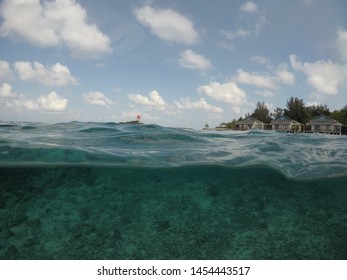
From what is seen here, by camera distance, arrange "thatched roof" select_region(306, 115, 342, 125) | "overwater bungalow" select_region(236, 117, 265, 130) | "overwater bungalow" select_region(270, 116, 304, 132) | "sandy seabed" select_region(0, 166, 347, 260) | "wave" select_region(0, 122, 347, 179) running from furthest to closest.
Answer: "overwater bungalow" select_region(236, 117, 265, 130) < "overwater bungalow" select_region(270, 116, 304, 132) < "thatched roof" select_region(306, 115, 342, 125) < "wave" select_region(0, 122, 347, 179) < "sandy seabed" select_region(0, 166, 347, 260)

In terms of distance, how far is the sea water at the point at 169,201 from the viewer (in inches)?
158

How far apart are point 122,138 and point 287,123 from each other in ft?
224

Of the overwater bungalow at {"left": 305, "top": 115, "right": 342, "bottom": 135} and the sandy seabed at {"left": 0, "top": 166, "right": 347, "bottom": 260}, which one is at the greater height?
the overwater bungalow at {"left": 305, "top": 115, "right": 342, "bottom": 135}

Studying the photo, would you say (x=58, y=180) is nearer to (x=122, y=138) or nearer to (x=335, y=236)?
(x=122, y=138)

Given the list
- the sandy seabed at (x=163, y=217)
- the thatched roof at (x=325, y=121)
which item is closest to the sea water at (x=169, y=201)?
the sandy seabed at (x=163, y=217)

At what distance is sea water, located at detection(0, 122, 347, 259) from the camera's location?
158 inches

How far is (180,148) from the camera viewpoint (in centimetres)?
724

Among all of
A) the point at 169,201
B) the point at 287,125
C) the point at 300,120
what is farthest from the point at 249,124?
the point at 169,201

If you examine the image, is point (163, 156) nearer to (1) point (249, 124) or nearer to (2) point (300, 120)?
(1) point (249, 124)

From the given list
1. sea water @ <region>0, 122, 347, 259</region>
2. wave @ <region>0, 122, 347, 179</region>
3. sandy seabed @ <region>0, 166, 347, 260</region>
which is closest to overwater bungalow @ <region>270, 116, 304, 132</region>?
sea water @ <region>0, 122, 347, 259</region>

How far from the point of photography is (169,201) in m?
5.23

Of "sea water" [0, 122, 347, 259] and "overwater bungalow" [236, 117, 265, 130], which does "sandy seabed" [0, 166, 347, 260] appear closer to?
"sea water" [0, 122, 347, 259]

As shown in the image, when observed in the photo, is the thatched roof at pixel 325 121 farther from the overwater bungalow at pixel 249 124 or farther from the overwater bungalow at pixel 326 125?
the overwater bungalow at pixel 249 124

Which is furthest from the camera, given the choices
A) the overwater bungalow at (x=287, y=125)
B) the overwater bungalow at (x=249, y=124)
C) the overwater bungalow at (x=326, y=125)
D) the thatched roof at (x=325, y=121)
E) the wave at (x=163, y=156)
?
the overwater bungalow at (x=249, y=124)
